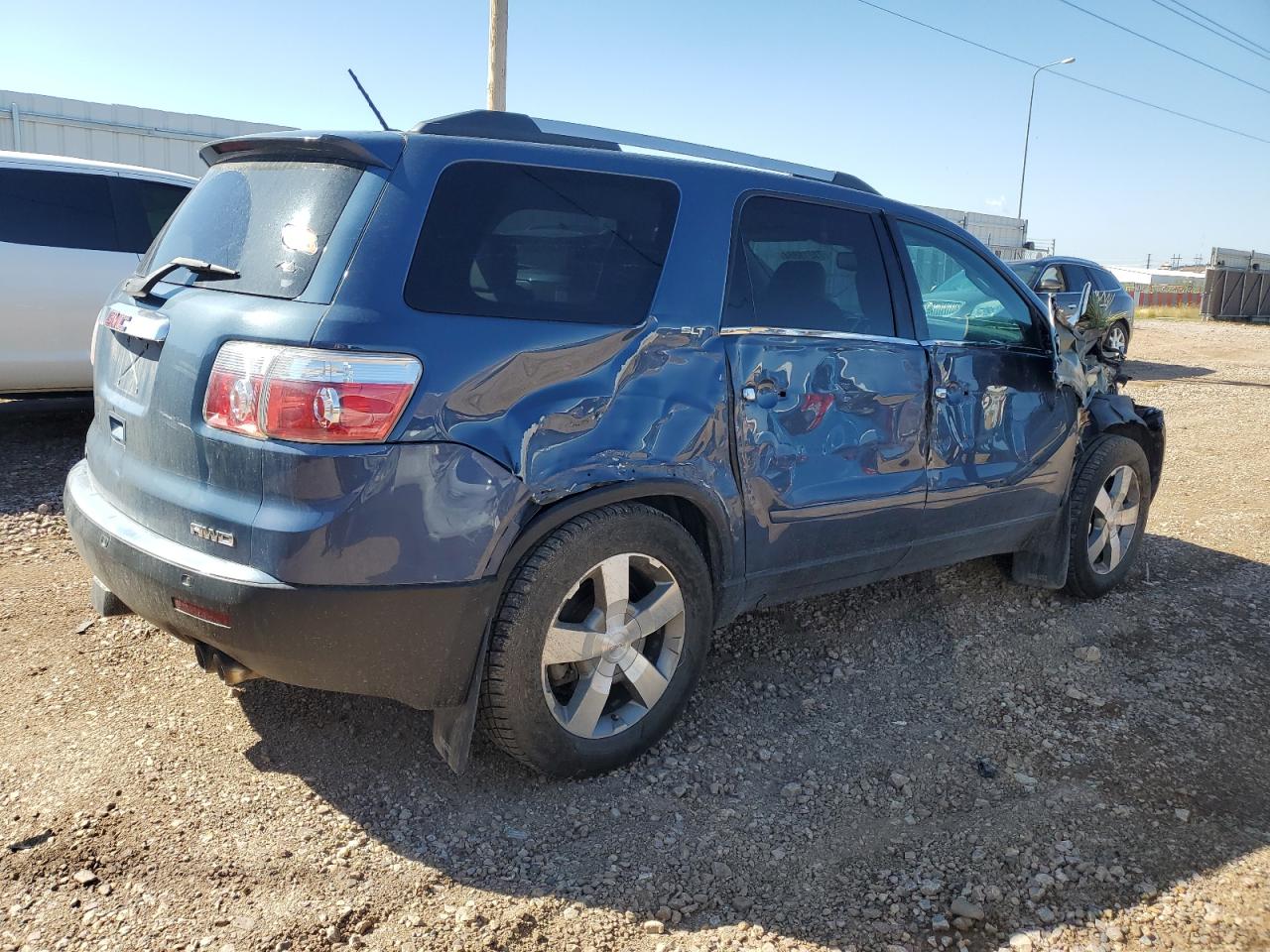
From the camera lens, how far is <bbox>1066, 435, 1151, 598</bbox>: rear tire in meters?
4.76

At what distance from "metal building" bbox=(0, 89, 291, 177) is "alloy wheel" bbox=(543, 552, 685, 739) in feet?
38.6

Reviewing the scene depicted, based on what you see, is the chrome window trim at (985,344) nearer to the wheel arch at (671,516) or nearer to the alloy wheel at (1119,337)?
the wheel arch at (671,516)

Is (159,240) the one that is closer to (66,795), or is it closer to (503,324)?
(503,324)

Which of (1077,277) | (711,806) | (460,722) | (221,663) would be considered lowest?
(711,806)

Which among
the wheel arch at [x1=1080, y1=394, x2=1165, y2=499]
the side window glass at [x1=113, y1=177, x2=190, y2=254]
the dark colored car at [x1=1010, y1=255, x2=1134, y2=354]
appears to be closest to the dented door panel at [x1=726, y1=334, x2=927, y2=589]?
the wheel arch at [x1=1080, y1=394, x2=1165, y2=499]

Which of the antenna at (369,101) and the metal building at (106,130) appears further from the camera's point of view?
the metal building at (106,130)

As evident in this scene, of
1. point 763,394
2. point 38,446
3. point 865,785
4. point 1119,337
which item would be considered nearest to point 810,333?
point 763,394

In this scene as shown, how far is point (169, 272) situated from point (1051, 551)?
3.85 metres

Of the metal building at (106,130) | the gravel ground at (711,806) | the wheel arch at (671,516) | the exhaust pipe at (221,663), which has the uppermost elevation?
the metal building at (106,130)

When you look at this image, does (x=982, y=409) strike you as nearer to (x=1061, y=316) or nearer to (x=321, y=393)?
(x=1061, y=316)

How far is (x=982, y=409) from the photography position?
4.14 meters

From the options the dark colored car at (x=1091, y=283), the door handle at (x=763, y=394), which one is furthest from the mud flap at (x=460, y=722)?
the dark colored car at (x=1091, y=283)

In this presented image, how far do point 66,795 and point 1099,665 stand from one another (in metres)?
3.77

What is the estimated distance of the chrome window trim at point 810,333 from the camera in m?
3.27
